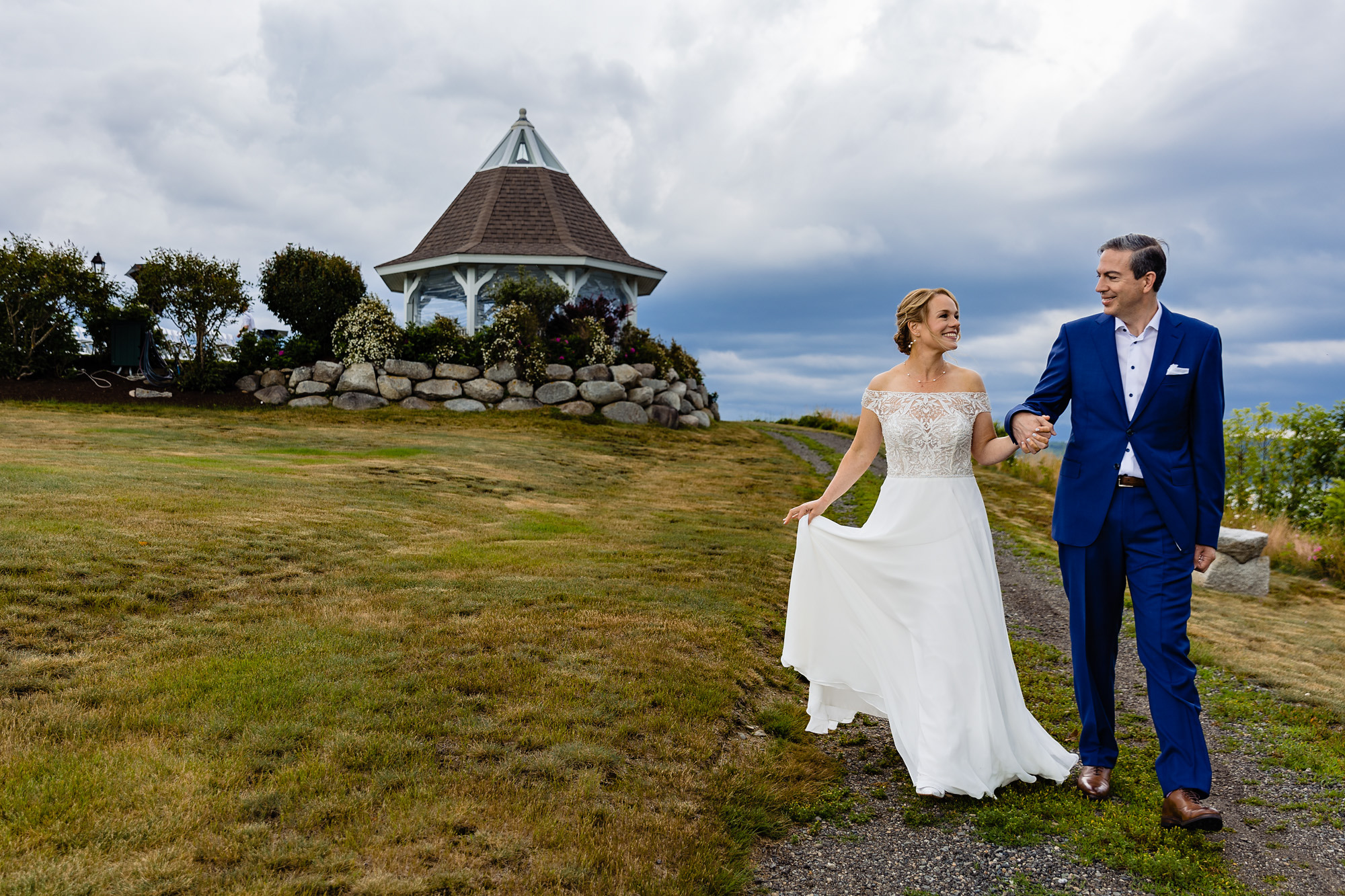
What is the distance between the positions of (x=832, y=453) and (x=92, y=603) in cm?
1875

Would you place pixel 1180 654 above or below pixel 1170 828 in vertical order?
above

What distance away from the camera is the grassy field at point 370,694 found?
138 inches

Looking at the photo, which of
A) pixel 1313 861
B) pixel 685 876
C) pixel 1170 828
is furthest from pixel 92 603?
pixel 1313 861

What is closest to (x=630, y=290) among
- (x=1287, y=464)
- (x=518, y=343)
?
(x=518, y=343)

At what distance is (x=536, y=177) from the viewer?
30797mm

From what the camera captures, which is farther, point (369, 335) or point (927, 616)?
point (369, 335)

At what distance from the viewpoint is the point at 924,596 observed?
168 inches

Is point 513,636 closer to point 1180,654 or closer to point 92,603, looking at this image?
point 92,603

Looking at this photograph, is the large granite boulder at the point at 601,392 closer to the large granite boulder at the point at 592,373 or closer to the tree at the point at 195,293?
the large granite boulder at the point at 592,373

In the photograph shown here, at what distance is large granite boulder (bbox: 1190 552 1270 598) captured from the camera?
11.5 meters

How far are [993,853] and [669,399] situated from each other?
2114cm

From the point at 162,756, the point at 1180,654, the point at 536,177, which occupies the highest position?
the point at 536,177

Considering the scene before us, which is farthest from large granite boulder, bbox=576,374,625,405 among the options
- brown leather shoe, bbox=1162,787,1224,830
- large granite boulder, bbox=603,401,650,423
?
brown leather shoe, bbox=1162,787,1224,830

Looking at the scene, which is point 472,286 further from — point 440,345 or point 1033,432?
point 1033,432
